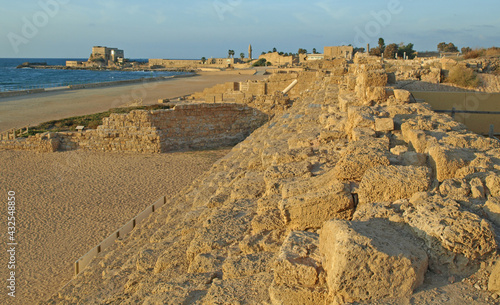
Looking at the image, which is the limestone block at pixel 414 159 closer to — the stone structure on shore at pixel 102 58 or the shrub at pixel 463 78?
the shrub at pixel 463 78

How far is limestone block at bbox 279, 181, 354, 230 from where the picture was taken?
2805 mm

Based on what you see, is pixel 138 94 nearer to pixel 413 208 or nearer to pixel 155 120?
pixel 155 120

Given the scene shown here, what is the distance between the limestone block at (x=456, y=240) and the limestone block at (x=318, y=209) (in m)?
0.60

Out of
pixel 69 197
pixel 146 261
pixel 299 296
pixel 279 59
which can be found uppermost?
pixel 279 59

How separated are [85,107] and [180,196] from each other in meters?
20.6

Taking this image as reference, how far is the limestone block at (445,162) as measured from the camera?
3064mm

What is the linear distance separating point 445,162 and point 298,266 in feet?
5.22

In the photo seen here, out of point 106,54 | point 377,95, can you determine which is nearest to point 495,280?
point 377,95

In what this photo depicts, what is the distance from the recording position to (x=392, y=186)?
9.24ft

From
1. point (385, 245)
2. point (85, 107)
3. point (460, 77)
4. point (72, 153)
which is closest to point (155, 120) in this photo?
point (72, 153)

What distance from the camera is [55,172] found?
1102 centimetres

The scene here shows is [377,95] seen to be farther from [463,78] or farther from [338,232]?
[463,78]

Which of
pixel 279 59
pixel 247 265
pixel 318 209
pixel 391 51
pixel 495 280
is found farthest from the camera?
pixel 279 59

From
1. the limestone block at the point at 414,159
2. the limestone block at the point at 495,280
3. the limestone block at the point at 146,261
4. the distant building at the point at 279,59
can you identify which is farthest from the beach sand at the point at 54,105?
the distant building at the point at 279,59
